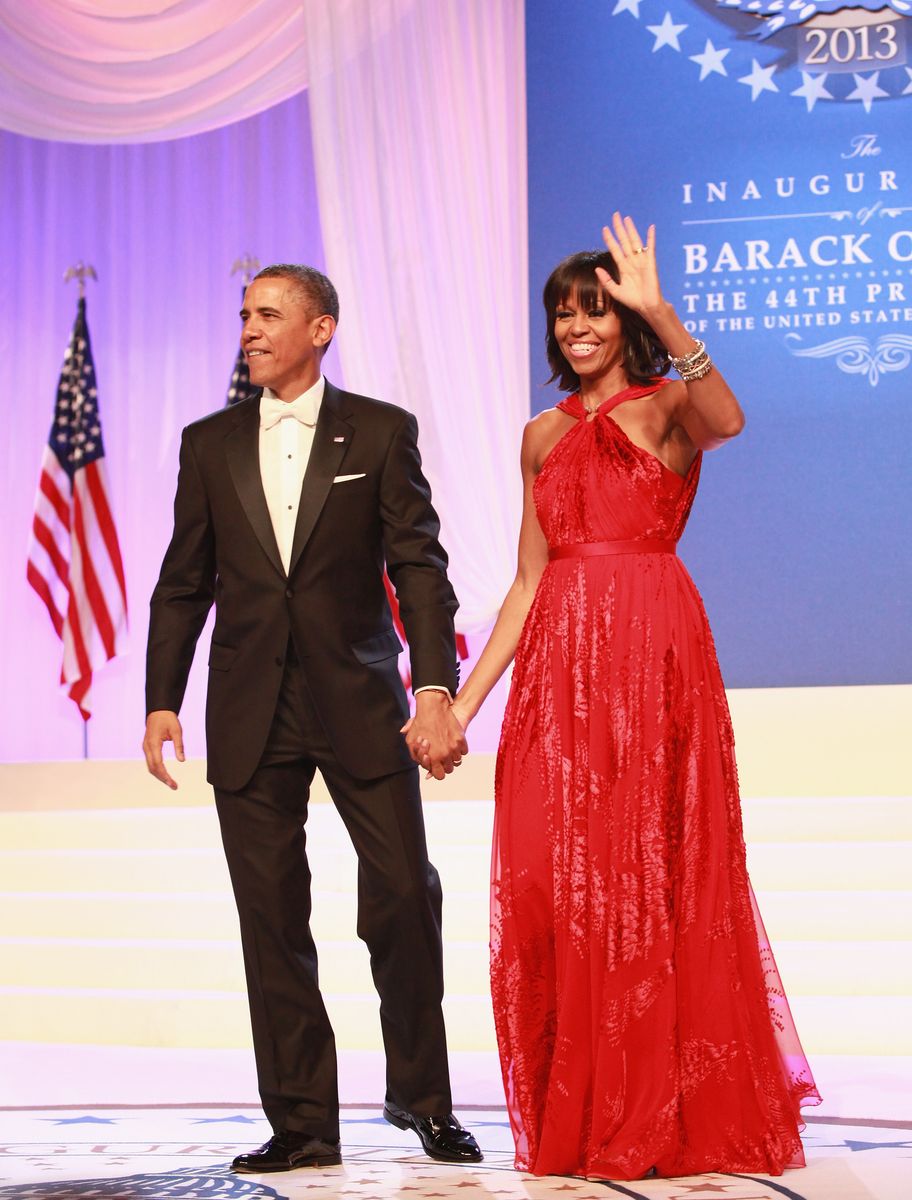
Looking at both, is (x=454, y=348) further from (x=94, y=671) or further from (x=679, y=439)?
(x=679, y=439)

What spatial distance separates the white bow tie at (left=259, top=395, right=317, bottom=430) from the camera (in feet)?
9.13

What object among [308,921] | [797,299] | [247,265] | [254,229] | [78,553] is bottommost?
[308,921]

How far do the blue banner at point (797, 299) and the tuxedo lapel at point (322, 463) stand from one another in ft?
13.2

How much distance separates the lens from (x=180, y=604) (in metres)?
2.78

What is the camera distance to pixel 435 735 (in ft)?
8.62

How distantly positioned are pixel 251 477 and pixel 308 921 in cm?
75

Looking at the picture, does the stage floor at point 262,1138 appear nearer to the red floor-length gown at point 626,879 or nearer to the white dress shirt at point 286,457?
the red floor-length gown at point 626,879

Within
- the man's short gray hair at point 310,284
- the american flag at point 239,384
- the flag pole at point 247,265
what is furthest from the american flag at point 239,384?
the man's short gray hair at point 310,284

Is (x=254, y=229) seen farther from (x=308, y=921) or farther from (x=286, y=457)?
(x=308, y=921)

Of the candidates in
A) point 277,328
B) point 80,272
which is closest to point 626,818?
point 277,328

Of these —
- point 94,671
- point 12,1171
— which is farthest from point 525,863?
point 94,671

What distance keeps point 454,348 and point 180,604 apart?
13.4ft

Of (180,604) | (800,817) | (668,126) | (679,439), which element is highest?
(668,126)

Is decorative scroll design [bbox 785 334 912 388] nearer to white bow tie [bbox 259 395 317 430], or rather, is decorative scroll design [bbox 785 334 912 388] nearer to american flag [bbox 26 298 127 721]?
american flag [bbox 26 298 127 721]
